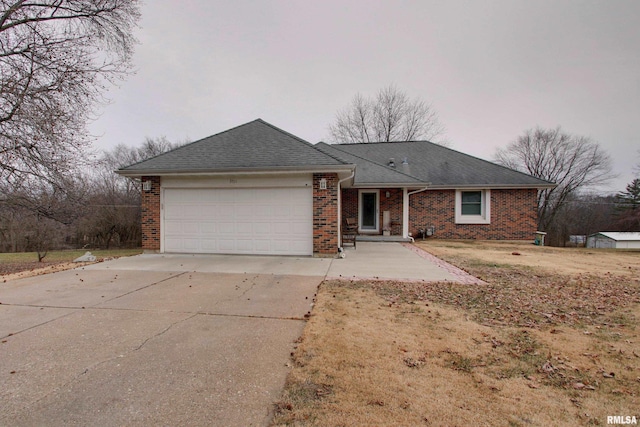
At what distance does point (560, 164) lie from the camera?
1123 inches

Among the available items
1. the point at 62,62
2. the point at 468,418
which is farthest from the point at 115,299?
the point at 62,62

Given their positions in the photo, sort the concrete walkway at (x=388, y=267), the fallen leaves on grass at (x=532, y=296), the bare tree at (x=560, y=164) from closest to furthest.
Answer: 1. the fallen leaves on grass at (x=532, y=296)
2. the concrete walkway at (x=388, y=267)
3. the bare tree at (x=560, y=164)

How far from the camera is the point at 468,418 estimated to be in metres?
1.90

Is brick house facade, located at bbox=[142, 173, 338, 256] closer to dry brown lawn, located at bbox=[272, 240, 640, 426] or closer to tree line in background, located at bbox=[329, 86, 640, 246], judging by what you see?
dry brown lawn, located at bbox=[272, 240, 640, 426]

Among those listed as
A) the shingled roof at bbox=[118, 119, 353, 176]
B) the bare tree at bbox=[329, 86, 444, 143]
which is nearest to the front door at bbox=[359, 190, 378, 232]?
the shingled roof at bbox=[118, 119, 353, 176]

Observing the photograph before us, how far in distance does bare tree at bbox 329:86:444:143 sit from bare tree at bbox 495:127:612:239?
1135 centimetres

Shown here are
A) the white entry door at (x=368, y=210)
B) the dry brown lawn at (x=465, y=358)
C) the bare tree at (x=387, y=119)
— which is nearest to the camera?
the dry brown lawn at (x=465, y=358)

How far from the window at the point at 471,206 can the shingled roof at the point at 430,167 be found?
607 millimetres

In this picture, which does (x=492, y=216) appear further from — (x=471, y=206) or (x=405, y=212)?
(x=405, y=212)

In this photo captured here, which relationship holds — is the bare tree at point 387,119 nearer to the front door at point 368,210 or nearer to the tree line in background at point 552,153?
the tree line in background at point 552,153

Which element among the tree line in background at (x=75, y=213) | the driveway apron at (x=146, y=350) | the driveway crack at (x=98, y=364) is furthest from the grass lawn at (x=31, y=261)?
the driveway crack at (x=98, y=364)

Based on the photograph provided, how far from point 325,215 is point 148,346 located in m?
5.90

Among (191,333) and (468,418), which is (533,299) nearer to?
(468,418)

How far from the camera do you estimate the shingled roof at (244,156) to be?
830 cm
